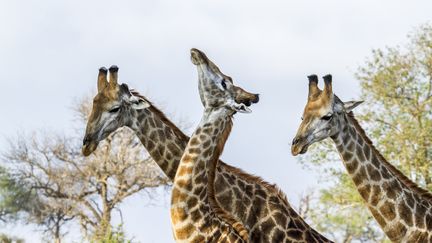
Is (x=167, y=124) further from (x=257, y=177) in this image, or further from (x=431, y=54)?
(x=431, y=54)

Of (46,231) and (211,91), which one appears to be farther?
(46,231)

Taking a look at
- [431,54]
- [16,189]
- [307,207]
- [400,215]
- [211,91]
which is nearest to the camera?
[211,91]

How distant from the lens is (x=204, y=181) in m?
10.3

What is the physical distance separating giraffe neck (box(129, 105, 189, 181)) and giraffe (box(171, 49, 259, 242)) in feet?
9.63

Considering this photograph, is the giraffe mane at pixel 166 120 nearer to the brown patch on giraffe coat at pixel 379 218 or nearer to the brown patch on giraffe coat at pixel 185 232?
the brown patch on giraffe coat at pixel 379 218

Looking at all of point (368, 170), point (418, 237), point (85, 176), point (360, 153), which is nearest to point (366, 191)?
point (368, 170)

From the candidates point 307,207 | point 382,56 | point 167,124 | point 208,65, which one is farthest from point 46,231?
point 208,65

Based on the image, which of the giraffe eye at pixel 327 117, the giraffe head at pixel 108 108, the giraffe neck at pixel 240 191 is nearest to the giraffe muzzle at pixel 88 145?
the giraffe head at pixel 108 108

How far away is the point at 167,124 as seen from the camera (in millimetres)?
13672

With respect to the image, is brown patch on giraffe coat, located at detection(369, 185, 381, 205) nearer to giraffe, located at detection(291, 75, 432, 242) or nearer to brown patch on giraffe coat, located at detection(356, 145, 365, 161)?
giraffe, located at detection(291, 75, 432, 242)

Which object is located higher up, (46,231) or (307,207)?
(46,231)

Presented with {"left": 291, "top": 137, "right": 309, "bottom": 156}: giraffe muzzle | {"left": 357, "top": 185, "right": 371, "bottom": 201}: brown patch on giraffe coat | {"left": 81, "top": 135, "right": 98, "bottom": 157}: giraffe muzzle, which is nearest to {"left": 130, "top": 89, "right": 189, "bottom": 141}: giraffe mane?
{"left": 81, "top": 135, "right": 98, "bottom": 157}: giraffe muzzle

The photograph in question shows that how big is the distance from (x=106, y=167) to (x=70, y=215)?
2.71 m

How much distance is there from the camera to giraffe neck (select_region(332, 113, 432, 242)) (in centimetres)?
1247
